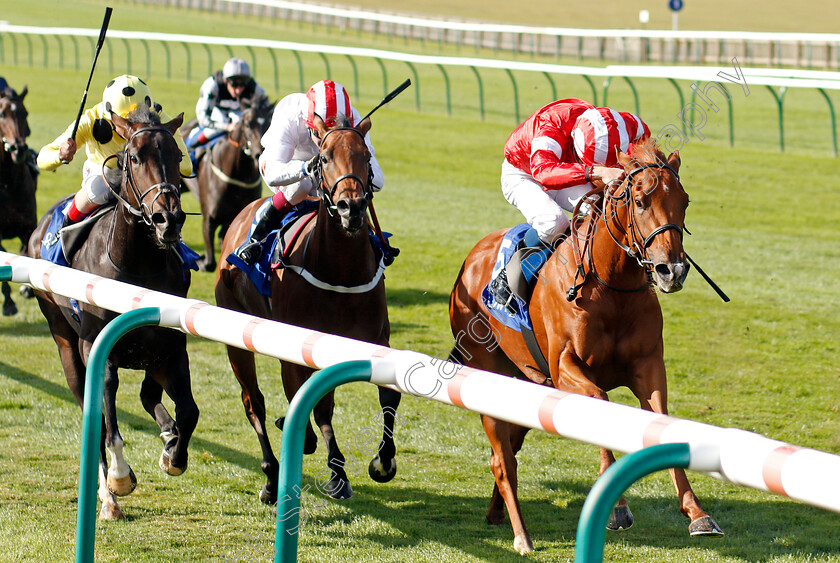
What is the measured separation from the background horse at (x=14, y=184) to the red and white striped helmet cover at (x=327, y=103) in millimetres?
4263

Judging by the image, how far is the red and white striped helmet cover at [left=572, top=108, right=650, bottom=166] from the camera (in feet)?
14.3

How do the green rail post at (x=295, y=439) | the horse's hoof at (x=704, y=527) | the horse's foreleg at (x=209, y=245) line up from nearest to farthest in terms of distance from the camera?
the green rail post at (x=295, y=439) < the horse's hoof at (x=704, y=527) < the horse's foreleg at (x=209, y=245)

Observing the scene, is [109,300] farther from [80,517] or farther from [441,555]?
[441,555]

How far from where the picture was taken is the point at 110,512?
438 cm

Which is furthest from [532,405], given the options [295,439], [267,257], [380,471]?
[267,257]

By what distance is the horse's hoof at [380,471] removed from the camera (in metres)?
4.70

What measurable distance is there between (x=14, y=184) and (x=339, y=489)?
5.00m

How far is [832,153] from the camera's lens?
15.6 metres

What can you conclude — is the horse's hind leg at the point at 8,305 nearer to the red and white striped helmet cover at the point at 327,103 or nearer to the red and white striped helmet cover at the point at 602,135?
the red and white striped helmet cover at the point at 327,103

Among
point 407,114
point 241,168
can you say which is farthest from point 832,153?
point 241,168

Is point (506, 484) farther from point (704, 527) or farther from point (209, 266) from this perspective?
point (209, 266)

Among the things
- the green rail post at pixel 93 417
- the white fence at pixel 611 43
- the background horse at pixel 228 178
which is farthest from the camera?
the white fence at pixel 611 43

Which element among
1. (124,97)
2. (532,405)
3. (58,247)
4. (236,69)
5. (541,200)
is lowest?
(532,405)

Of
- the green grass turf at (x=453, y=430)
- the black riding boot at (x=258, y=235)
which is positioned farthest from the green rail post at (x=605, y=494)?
the black riding boot at (x=258, y=235)
